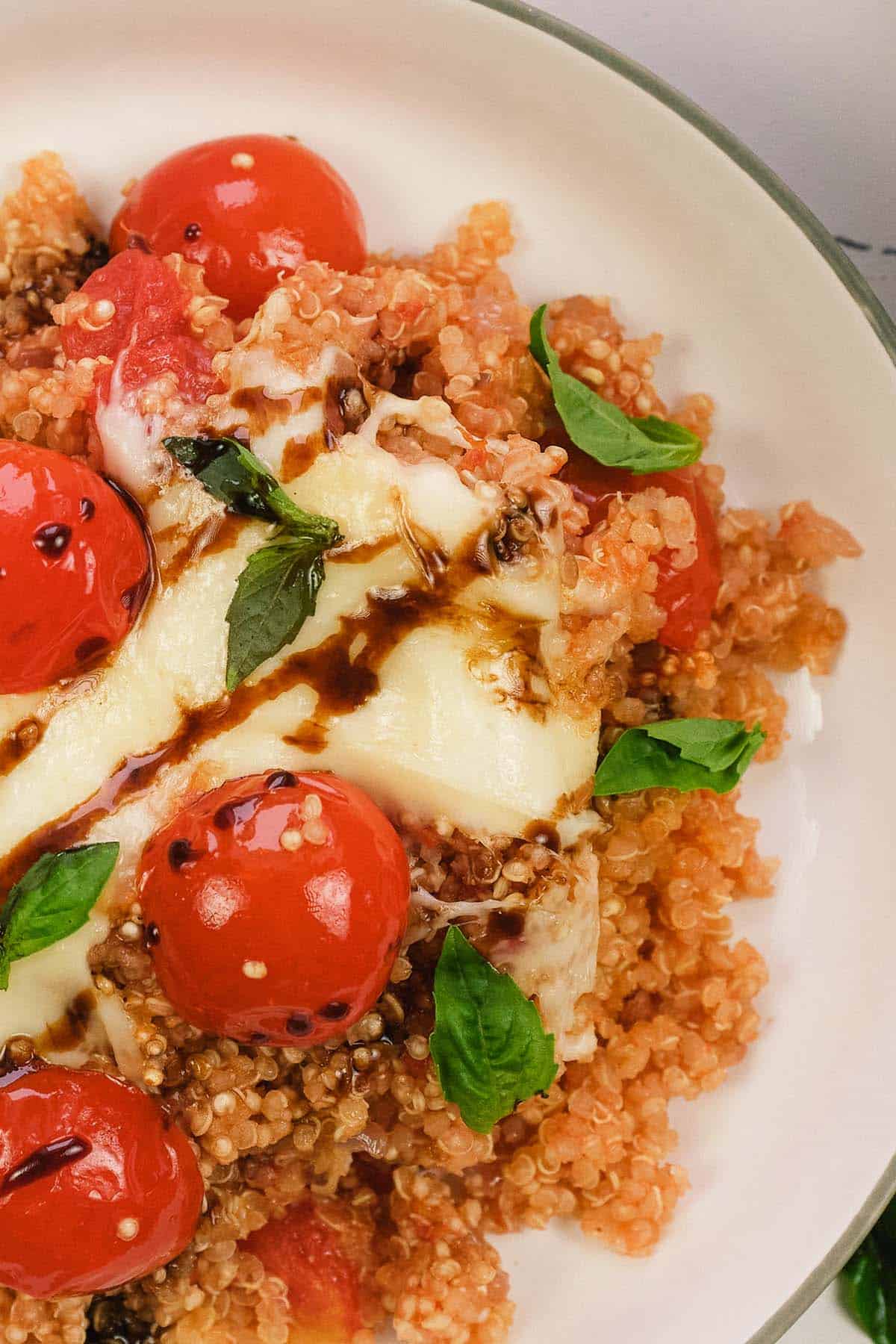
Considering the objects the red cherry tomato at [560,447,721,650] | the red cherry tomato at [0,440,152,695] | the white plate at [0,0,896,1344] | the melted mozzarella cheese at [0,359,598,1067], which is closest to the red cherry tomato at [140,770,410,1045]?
the melted mozzarella cheese at [0,359,598,1067]

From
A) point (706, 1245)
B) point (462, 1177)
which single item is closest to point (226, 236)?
point (462, 1177)

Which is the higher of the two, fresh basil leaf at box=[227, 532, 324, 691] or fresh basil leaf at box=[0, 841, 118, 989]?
fresh basil leaf at box=[227, 532, 324, 691]

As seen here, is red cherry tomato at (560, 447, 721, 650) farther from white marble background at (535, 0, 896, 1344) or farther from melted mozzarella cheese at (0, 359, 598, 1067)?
white marble background at (535, 0, 896, 1344)

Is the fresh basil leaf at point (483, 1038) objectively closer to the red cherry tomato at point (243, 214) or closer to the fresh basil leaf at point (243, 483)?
the fresh basil leaf at point (243, 483)

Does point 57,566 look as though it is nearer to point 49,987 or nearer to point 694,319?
point 49,987

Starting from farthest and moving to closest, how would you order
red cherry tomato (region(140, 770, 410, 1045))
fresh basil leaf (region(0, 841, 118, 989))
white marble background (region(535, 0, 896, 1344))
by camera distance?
1. white marble background (region(535, 0, 896, 1344))
2. fresh basil leaf (region(0, 841, 118, 989))
3. red cherry tomato (region(140, 770, 410, 1045))

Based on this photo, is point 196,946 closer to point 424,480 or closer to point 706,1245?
point 424,480
